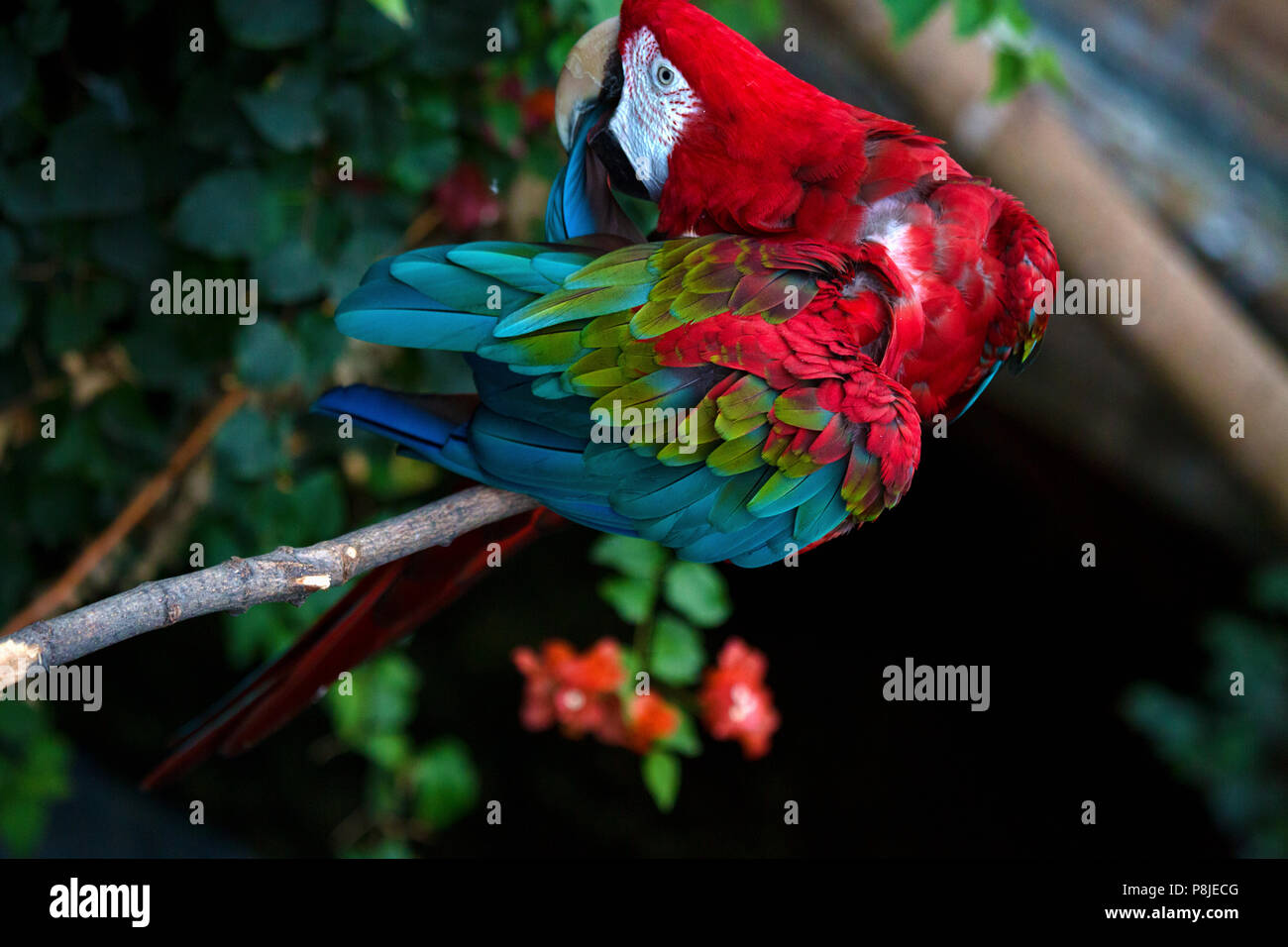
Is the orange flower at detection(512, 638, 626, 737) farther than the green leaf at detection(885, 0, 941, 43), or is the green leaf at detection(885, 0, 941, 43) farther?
the orange flower at detection(512, 638, 626, 737)

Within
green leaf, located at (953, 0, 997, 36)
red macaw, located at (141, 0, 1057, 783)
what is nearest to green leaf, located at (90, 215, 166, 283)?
red macaw, located at (141, 0, 1057, 783)

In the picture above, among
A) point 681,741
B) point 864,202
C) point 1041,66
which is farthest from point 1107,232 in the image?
point 681,741

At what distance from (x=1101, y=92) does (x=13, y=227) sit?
4.33ft

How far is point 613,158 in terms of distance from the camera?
2.23 feet

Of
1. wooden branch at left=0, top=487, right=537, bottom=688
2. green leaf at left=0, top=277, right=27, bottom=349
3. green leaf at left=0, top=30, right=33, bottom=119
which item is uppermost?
green leaf at left=0, top=30, right=33, bottom=119

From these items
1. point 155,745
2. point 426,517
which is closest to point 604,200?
point 426,517

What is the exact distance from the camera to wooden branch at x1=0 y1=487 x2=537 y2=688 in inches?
16.1

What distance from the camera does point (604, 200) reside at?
2.16ft

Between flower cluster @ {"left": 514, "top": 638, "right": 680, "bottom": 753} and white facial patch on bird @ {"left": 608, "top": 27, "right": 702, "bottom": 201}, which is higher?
white facial patch on bird @ {"left": 608, "top": 27, "right": 702, "bottom": 201}

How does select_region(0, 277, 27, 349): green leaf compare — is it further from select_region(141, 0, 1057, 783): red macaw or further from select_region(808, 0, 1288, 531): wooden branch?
select_region(808, 0, 1288, 531): wooden branch

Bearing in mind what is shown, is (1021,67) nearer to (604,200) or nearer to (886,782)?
(604,200)

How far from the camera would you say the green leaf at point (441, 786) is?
1058 mm

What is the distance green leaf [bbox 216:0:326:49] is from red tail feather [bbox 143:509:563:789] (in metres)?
0.38

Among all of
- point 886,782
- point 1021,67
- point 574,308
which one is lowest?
point 886,782
